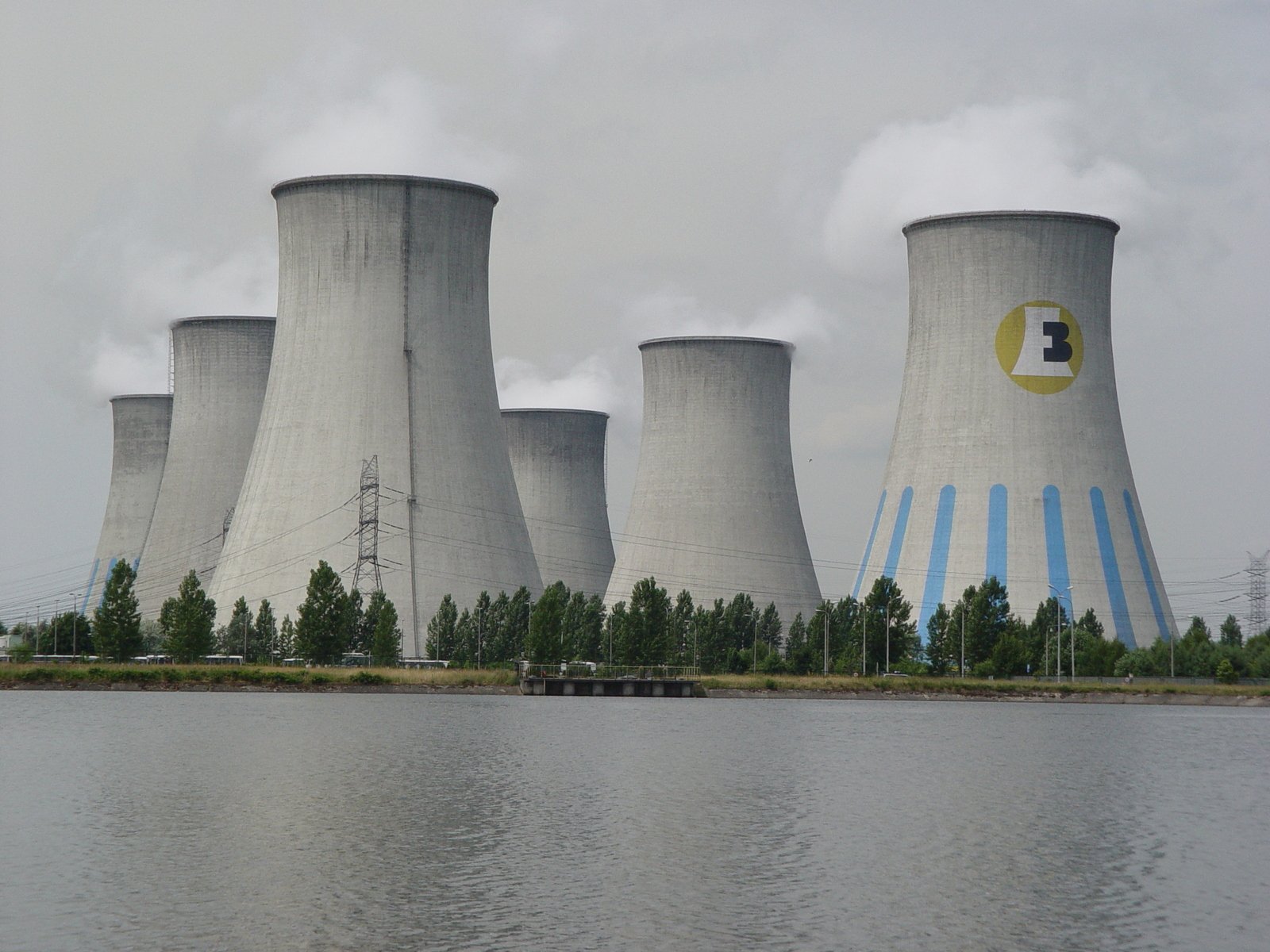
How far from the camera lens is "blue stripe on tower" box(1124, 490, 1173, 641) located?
147 ft

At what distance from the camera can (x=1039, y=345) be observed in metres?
44.1

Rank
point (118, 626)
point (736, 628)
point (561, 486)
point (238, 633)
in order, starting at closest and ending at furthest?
point (118, 626) < point (238, 633) < point (736, 628) < point (561, 486)

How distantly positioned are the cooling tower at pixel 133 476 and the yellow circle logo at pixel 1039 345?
105 feet

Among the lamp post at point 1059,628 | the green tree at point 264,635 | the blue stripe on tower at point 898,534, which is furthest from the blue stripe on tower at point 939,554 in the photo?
the green tree at point 264,635

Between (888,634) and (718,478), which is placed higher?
(718,478)

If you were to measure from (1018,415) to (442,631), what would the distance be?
16.2 meters

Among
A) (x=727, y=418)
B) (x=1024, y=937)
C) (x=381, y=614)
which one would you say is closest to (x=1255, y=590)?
(x=727, y=418)

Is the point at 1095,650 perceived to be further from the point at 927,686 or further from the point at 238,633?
the point at 238,633

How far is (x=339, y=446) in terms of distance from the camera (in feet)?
145

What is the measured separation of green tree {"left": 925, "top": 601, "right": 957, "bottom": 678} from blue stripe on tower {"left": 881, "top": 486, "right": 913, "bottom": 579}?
4.94 ft

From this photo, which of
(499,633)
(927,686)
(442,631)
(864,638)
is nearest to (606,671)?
(499,633)

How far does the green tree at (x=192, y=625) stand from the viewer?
155 ft

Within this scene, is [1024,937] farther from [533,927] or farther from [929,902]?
[533,927]

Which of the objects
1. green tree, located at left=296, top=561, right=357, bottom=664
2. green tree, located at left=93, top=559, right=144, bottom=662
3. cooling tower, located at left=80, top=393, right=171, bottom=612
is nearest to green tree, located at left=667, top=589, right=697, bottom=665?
green tree, located at left=296, top=561, right=357, bottom=664
